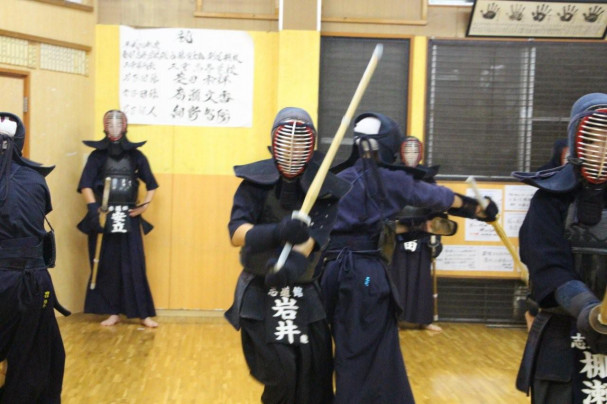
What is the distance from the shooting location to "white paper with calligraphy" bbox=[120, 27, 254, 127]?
7062mm

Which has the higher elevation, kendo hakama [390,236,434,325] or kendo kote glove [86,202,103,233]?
kendo kote glove [86,202,103,233]

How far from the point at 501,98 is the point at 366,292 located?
427 centimetres

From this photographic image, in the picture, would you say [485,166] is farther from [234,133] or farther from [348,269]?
[348,269]

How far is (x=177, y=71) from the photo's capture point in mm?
Result: 7086

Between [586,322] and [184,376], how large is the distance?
3.40 metres

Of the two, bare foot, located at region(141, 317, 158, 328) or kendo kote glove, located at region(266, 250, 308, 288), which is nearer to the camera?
kendo kote glove, located at region(266, 250, 308, 288)

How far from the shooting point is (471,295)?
7.25 meters

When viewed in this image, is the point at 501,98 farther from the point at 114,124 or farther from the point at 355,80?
the point at 114,124

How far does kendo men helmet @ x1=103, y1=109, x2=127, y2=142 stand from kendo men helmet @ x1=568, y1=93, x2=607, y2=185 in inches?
193

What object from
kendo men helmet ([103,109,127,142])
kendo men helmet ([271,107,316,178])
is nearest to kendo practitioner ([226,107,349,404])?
kendo men helmet ([271,107,316,178])

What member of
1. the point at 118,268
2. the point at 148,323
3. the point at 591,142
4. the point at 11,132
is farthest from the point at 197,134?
the point at 591,142

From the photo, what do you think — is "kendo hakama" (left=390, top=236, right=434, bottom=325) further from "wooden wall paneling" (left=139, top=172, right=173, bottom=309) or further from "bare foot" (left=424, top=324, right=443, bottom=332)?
"wooden wall paneling" (left=139, top=172, right=173, bottom=309)

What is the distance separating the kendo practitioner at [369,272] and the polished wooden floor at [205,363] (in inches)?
49.0

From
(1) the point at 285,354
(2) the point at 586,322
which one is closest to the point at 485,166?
(1) the point at 285,354
